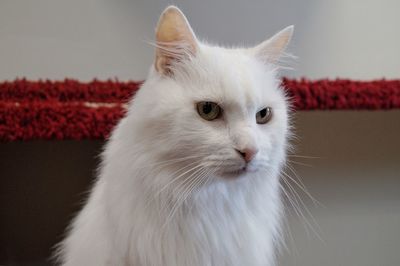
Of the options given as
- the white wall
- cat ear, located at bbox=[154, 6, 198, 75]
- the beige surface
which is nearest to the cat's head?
cat ear, located at bbox=[154, 6, 198, 75]

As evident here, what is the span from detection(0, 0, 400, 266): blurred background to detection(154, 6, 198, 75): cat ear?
537mm

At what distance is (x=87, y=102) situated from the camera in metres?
1.20

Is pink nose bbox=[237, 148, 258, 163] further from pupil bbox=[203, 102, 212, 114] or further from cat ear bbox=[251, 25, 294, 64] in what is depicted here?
cat ear bbox=[251, 25, 294, 64]

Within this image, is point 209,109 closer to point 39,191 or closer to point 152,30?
point 39,191

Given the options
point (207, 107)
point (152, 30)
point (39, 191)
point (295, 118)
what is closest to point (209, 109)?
point (207, 107)

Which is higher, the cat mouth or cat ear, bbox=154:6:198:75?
cat ear, bbox=154:6:198:75

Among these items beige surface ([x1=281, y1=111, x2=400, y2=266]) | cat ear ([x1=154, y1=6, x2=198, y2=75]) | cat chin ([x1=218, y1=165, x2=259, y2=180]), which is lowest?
beige surface ([x1=281, y1=111, x2=400, y2=266])

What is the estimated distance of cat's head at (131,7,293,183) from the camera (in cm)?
69

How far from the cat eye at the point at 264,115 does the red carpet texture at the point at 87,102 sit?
343 mm

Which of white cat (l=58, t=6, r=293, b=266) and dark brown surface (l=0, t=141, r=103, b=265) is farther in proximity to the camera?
dark brown surface (l=0, t=141, r=103, b=265)

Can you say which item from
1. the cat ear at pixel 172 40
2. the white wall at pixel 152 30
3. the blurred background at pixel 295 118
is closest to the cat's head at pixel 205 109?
the cat ear at pixel 172 40

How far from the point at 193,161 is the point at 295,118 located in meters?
0.61

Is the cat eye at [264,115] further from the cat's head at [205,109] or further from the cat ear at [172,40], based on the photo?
the cat ear at [172,40]

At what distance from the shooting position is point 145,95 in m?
0.78
